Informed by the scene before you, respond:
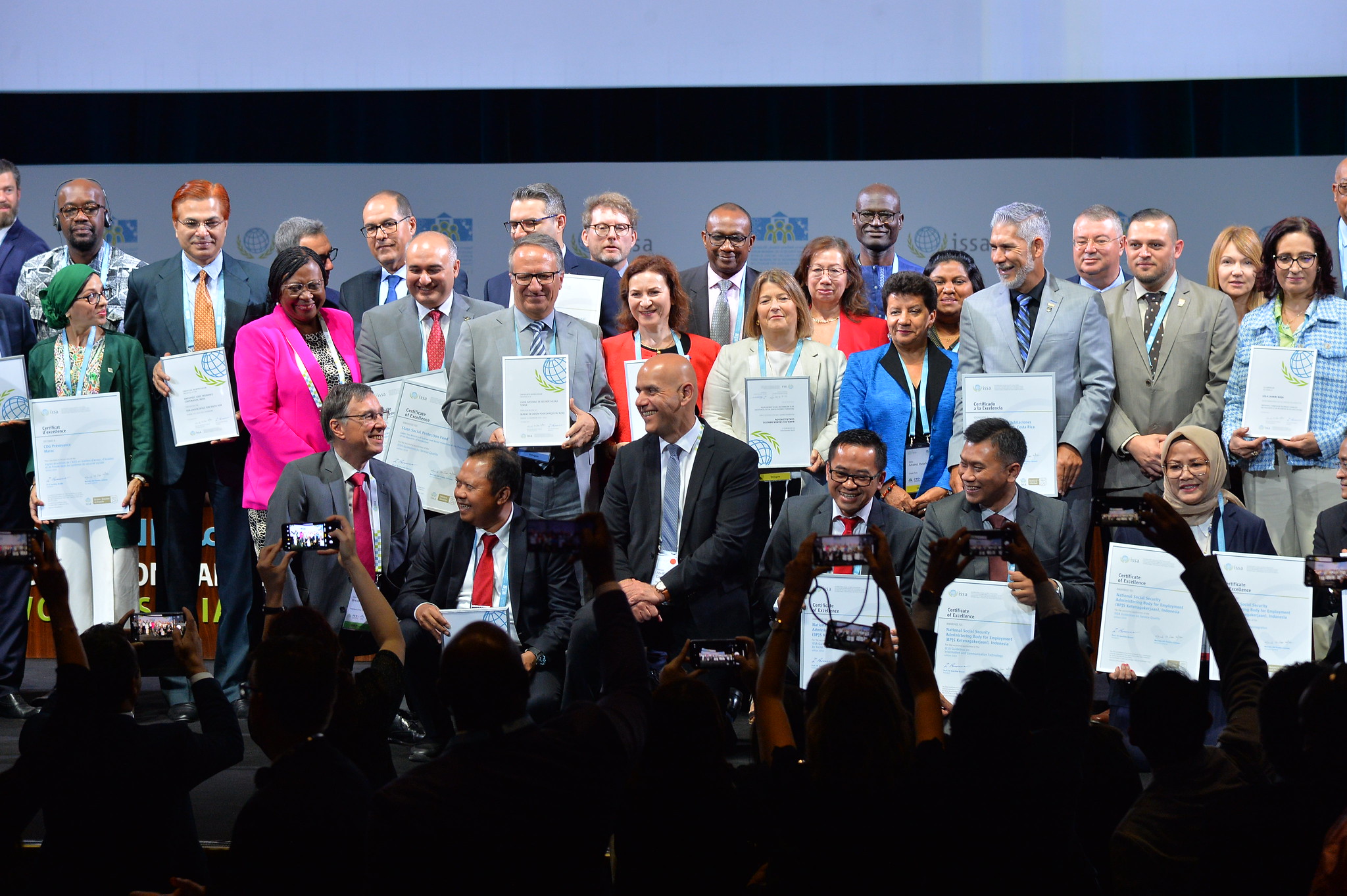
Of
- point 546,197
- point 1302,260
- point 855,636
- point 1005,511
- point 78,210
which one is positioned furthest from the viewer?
point 546,197

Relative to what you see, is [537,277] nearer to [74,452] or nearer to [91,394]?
[91,394]

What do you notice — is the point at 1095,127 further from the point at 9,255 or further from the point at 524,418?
the point at 9,255

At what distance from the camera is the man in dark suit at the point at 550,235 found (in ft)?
20.2

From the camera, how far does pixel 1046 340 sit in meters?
5.36

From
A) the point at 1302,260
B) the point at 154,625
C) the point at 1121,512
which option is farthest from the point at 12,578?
the point at 1302,260

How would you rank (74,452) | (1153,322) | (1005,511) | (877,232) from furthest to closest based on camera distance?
1. (877,232)
2. (1153,322)
3. (74,452)
4. (1005,511)

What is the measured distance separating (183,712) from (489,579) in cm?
146

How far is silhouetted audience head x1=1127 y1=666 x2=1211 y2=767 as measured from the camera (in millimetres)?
2451

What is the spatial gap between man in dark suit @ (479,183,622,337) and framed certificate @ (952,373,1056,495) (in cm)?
183

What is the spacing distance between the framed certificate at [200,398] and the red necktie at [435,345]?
2.89 ft

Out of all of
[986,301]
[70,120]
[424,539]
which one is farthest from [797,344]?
[70,120]

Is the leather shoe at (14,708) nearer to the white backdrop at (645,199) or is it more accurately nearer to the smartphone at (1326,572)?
the white backdrop at (645,199)

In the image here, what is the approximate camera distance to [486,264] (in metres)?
8.89

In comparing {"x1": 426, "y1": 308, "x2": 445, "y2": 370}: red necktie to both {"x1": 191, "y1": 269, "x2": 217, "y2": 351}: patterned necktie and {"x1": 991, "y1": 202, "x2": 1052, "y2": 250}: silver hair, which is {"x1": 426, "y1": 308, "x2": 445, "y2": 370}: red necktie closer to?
{"x1": 191, "y1": 269, "x2": 217, "y2": 351}: patterned necktie
